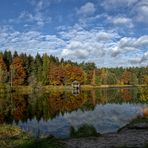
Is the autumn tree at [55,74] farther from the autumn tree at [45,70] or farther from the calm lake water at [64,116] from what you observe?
the calm lake water at [64,116]

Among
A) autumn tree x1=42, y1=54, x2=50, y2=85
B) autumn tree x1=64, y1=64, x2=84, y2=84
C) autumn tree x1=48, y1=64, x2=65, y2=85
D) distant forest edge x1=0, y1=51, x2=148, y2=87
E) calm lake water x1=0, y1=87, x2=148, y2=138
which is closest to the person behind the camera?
calm lake water x1=0, y1=87, x2=148, y2=138

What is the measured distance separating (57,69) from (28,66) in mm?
13020

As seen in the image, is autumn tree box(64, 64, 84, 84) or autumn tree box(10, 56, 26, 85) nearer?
autumn tree box(10, 56, 26, 85)

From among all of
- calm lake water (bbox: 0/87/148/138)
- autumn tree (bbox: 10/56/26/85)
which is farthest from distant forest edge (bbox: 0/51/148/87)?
calm lake water (bbox: 0/87/148/138)

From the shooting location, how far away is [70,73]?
148 m

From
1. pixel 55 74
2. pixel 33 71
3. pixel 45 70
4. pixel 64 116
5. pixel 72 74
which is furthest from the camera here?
pixel 72 74

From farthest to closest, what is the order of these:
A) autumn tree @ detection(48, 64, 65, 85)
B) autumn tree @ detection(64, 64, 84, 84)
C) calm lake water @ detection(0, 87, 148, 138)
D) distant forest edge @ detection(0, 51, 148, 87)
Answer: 1. autumn tree @ detection(64, 64, 84, 84)
2. autumn tree @ detection(48, 64, 65, 85)
3. distant forest edge @ detection(0, 51, 148, 87)
4. calm lake water @ detection(0, 87, 148, 138)

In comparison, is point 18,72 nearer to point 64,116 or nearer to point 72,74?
point 72,74

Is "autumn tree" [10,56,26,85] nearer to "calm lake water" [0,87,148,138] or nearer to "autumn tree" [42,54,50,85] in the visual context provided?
"autumn tree" [42,54,50,85]

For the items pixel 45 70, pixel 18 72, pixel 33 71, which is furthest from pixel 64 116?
pixel 45 70

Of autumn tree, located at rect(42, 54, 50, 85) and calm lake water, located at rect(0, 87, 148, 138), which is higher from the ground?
autumn tree, located at rect(42, 54, 50, 85)

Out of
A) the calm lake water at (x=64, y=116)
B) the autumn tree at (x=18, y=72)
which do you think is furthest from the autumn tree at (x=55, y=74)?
the calm lake water at (x=64, y=116)

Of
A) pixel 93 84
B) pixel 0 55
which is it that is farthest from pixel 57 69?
pixel 93 84

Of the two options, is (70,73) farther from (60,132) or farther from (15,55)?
(60,132)
